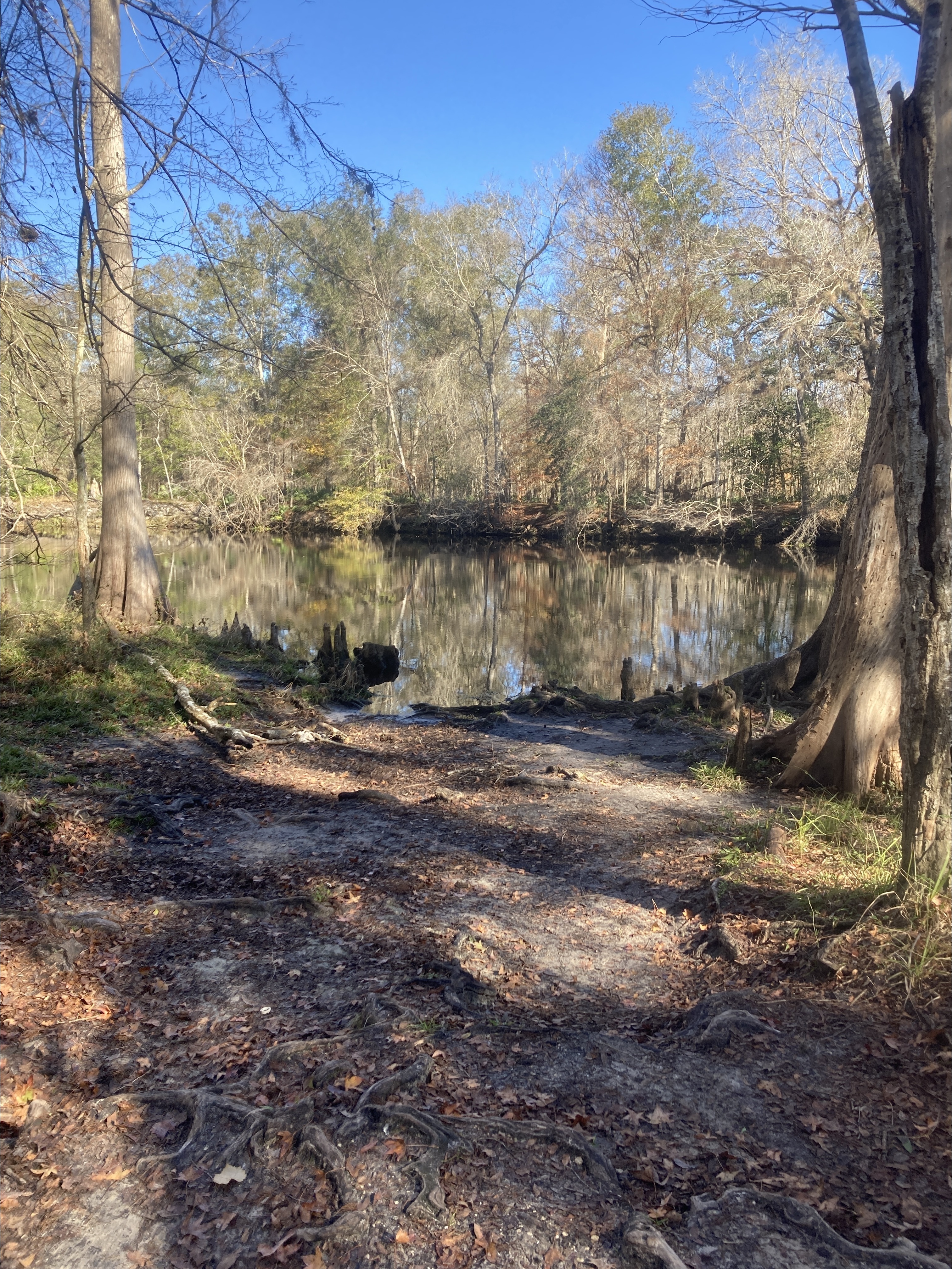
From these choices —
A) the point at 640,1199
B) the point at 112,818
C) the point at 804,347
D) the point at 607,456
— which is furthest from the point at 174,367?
the point at 607,456

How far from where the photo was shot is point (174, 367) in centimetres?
441

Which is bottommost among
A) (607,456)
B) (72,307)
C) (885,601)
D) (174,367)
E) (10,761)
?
(10,761)

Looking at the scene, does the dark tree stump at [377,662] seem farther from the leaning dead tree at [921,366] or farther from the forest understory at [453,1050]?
the leaning dead tree at [921,366]

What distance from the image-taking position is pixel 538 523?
4262 cm

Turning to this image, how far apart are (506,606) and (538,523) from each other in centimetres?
2024

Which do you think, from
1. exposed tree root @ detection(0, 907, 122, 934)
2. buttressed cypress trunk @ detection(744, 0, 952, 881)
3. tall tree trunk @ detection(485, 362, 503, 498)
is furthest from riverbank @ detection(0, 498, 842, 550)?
buttressed cypress trunk @ detection(744, 0, 952, 881)

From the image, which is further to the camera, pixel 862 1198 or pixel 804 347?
pixel 804 347

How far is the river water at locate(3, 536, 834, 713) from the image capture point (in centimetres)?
1522

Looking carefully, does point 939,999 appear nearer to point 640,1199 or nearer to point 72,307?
point 640,1199

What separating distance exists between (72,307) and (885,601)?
7.20 metres

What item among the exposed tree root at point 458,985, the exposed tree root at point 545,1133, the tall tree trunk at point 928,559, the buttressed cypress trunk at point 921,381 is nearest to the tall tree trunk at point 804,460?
the buttressed cypress trunk at point 921,381

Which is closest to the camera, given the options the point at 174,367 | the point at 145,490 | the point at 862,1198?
the point at 862,1198

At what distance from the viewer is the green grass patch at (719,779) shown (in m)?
7.26

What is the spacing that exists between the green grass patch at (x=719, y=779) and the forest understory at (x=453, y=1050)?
103 cm
